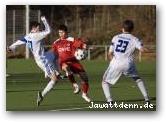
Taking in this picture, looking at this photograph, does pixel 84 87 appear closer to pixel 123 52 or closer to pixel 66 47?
pixel 66 47

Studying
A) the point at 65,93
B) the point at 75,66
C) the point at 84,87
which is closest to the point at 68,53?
the point at 75,66

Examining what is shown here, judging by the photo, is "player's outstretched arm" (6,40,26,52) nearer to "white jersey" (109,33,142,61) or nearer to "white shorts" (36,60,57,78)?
"white shorts" (36,60,57,78)

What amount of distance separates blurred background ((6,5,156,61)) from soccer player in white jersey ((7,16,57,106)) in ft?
0.88

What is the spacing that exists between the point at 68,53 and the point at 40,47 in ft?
1.49

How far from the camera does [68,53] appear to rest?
595 inches

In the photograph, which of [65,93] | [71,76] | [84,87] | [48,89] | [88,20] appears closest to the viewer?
[48,89]

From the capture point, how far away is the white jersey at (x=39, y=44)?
15.1 m

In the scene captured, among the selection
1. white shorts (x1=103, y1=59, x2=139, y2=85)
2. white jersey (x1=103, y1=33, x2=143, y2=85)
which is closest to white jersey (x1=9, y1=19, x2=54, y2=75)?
white shorts (x1=103, y1=59, x2=139, y2=85)

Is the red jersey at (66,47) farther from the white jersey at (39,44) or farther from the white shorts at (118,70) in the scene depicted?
the white shorts at (118,70)

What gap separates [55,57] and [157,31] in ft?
6.08

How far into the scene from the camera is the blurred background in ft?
50.6

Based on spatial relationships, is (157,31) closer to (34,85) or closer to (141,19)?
(141,19)

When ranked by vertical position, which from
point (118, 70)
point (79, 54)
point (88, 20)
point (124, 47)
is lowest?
point (118, 70)

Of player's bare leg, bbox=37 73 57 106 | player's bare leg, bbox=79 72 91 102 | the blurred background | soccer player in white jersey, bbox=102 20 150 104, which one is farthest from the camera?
the blurred background
